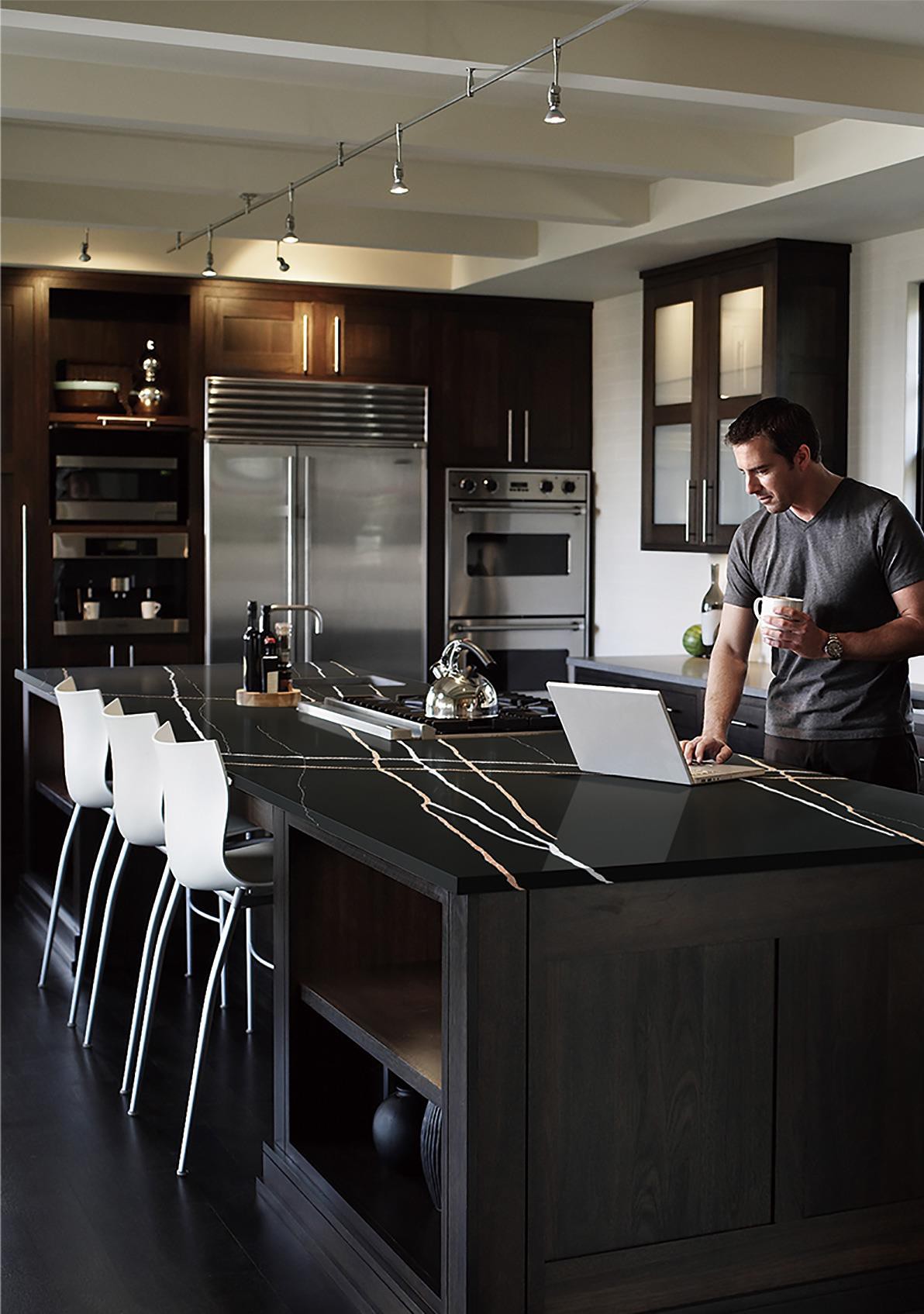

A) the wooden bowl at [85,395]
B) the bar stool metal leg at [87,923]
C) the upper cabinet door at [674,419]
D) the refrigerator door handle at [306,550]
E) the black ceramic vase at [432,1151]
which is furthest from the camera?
the refrigerator door handle at [306,550]

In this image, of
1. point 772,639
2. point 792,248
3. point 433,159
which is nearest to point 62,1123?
point 772,639

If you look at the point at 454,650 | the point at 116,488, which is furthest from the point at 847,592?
the point at 116,488

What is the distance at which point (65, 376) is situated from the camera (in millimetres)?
7039

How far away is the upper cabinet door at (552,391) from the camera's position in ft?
24.6

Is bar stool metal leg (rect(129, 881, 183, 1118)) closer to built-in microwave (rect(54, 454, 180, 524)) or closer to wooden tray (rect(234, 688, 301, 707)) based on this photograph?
wooden tray (rect(234, 688, 301, 707))

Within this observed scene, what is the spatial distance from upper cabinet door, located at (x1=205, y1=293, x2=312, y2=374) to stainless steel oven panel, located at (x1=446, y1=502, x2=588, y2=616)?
1053mm

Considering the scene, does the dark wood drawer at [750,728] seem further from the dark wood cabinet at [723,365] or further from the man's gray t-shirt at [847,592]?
the man's gray t-shirt at [847,592]

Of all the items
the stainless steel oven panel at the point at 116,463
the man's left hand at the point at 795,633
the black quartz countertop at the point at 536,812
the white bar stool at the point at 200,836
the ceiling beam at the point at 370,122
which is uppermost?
the ceiling beam at the point at 370,122

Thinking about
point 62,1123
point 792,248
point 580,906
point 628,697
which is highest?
point 792,248

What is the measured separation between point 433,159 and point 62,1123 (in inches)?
138

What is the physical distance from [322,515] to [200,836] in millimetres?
3841

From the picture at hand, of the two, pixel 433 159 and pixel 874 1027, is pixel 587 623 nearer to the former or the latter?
pixel 433 159

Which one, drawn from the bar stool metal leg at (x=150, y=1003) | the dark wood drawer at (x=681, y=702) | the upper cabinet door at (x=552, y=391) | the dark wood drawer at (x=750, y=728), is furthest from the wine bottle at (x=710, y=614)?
the bar stool metal leg at (x=150, y=1003)

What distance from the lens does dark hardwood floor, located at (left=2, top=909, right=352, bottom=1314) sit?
281 centimetres
